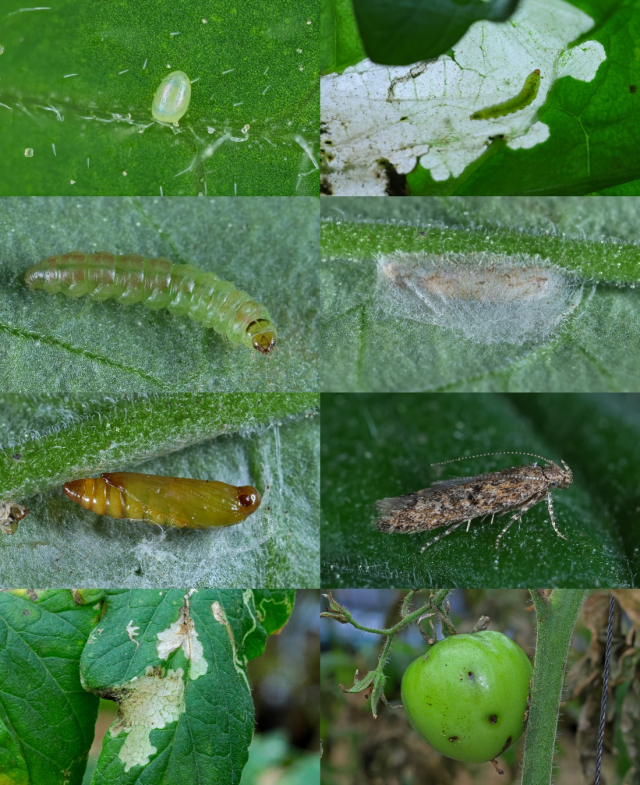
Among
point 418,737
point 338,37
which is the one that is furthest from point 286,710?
point 338,37

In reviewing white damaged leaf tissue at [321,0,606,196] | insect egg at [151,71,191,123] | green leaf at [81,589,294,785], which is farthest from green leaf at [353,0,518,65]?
green leaf at [81,589,294,785]

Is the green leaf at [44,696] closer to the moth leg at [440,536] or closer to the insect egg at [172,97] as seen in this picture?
the moth leg at [440,536]

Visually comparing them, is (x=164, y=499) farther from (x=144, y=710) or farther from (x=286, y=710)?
(x=286, y=710)

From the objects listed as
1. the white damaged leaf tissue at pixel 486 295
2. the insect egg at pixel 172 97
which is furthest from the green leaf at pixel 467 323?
the insect egg at pixel 172 97

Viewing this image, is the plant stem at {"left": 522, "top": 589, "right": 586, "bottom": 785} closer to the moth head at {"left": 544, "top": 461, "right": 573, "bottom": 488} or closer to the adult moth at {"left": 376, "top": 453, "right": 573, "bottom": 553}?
the adult moth at {"left": 376, "top": 453, "right": 573, "bottom": 553}

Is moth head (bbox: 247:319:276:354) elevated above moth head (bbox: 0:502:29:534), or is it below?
above

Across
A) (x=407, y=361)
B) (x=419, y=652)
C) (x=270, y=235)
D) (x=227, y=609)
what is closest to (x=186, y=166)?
(x=270, y=235)

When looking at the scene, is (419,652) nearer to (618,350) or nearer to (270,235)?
(618,350)
